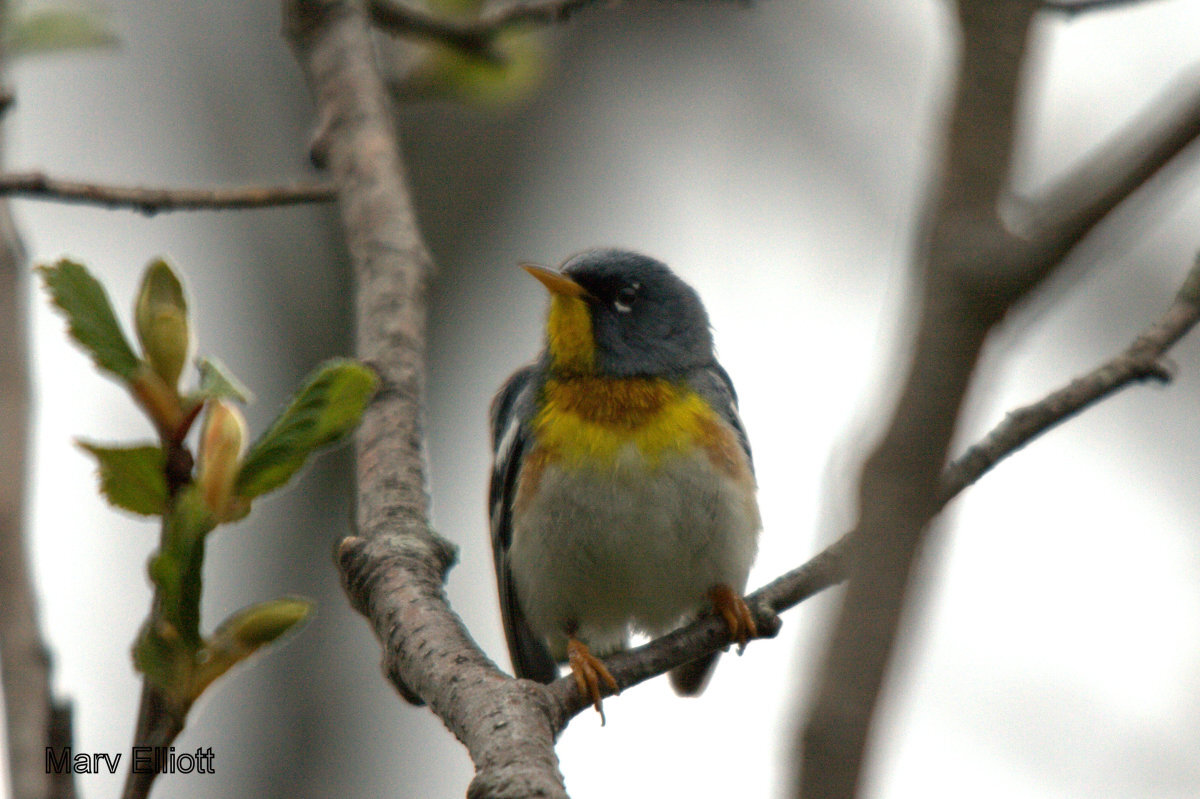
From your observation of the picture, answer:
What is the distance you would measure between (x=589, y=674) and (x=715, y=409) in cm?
187

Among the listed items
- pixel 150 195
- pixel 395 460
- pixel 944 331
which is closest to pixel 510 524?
pixel 395 460

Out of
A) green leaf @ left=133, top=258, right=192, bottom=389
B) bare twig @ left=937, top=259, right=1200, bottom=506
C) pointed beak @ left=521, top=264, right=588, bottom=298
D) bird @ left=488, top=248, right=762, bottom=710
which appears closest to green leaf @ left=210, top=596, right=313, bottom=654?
green leaf @ left=133, top=258, right=192, bottom=389

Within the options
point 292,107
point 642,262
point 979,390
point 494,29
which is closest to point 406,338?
point 494,29

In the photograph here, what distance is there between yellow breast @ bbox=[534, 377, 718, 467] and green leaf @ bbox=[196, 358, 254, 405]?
2.09 metres

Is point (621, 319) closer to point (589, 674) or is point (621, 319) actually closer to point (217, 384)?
point (589, 674)

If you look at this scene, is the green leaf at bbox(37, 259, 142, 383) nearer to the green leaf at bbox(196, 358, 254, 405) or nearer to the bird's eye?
the green leaf at bbox(196, 358, 254, 405)

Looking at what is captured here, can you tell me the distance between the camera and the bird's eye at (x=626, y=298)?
4812 mm

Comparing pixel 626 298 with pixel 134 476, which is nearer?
pixel 134 476

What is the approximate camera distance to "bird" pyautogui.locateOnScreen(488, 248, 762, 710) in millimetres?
4098

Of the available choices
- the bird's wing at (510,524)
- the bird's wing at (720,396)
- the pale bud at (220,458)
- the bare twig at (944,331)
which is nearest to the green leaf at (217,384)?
the pale bud at (220,458)

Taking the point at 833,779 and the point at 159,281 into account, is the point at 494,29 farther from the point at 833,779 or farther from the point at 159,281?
the point at 833,779

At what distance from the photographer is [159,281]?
2137mm

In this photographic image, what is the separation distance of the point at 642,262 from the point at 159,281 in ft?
9.82

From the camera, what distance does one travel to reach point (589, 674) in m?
2.75
